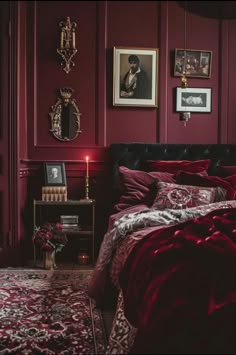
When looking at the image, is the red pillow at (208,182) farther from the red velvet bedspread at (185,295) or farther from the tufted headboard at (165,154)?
the red velvet bedspread at (185,295)

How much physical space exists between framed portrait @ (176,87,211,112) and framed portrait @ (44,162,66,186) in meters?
1.44

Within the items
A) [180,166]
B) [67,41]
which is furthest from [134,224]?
[67,41]

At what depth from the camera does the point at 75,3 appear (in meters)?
4.58

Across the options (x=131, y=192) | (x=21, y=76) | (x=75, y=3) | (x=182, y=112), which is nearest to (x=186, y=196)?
(x=131, y=192)

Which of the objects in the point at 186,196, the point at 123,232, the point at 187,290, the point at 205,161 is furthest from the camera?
the point at 205,161

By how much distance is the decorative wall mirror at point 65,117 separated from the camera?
462cm

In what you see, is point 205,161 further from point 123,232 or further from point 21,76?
point 21,76

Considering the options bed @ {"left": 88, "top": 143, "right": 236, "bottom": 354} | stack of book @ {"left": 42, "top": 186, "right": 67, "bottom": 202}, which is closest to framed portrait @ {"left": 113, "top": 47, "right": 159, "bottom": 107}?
stack of book @ {"left": 42, "top": 186, "right": 67, "bottom": 202}

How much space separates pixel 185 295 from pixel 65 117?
10.2 feet

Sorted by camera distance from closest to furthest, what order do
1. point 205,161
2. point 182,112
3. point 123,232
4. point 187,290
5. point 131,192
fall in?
point 187,290
point 123,232
point 131,192
point 205,161
point 182,112

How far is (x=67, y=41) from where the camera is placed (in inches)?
179

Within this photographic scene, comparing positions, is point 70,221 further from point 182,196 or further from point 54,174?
point 182,196

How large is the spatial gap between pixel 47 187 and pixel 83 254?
0.79 meters

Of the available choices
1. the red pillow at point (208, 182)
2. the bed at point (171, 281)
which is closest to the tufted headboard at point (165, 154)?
the red pillow at point (208, 182)
